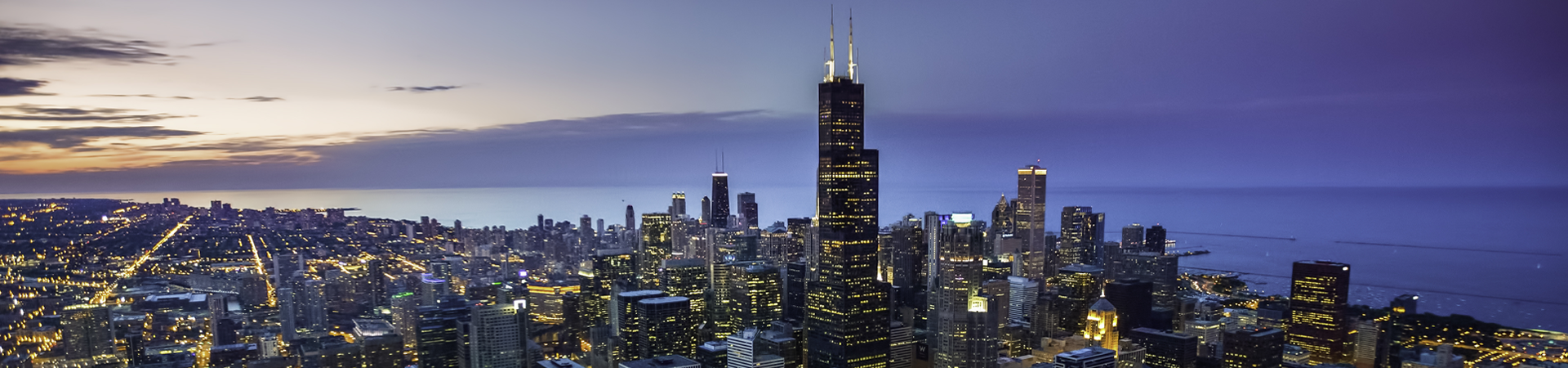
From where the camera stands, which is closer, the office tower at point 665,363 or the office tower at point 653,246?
the office tower at point 665,363

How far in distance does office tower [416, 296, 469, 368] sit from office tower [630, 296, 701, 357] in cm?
575

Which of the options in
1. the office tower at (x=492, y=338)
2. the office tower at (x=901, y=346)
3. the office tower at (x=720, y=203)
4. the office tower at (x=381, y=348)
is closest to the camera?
the office tower at (x=381, y=348)

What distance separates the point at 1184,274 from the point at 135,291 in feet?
132

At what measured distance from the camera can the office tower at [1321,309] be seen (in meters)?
24.4

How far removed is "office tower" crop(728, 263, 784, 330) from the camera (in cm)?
2983

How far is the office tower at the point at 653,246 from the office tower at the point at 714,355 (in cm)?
1092

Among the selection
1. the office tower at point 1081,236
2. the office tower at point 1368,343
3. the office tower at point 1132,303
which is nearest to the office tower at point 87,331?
the office tower at point 1132,303

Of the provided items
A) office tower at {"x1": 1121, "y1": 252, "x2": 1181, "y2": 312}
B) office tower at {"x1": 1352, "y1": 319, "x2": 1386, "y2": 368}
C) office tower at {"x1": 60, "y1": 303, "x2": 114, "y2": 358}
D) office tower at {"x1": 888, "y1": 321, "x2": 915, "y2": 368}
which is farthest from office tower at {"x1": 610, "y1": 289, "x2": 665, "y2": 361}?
office tower at {"x1": 1352, "y1": 319, "x2": 1386, "y2": 368}

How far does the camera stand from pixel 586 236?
40406 mm

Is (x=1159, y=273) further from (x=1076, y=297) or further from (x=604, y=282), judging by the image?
(x=604, y=282)

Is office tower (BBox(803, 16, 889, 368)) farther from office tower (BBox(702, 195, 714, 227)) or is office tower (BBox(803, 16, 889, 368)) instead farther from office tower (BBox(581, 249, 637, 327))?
office tower (BBox(702, 195, 714, 227))

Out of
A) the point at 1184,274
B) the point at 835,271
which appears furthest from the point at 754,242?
the point at 1184,274

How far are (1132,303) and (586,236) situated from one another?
26530mm

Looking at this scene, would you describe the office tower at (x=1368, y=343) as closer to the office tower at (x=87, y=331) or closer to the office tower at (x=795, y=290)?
the office tower at (x=795, y=290)
